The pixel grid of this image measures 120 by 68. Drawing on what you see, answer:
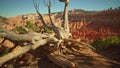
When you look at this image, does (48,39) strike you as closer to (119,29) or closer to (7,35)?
(7,35)

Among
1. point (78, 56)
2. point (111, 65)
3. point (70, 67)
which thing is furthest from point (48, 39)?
point (111, 65)

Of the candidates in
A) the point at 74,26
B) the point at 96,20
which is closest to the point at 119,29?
the point at 96,20

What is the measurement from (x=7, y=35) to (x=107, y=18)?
96.9 ft

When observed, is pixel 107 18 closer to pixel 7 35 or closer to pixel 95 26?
pixel 95 26

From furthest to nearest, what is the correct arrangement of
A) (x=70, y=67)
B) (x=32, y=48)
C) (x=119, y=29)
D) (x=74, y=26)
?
1. (x=74, y=26)
2. (x=119, y=29)
3. (x=32, y=48)
4. (x=70, y=67)

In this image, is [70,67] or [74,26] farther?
[74,26]

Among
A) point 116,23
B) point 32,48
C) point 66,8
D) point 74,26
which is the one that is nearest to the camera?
point 32,48

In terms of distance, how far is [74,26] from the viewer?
37062mm

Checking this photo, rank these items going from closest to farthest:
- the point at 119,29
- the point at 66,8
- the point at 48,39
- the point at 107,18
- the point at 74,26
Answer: the point at 48,39, the point at 66,8, the point at 119,29, the point at 107,18, the point at 74,26

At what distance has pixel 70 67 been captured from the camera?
5621mm

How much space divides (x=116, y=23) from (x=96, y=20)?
5559 millimetres

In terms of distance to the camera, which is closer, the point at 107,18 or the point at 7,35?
the point at 7,35

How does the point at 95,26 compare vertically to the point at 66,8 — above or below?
below

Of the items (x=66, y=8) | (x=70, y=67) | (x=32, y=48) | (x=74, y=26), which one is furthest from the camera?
(x=74, y=26)
